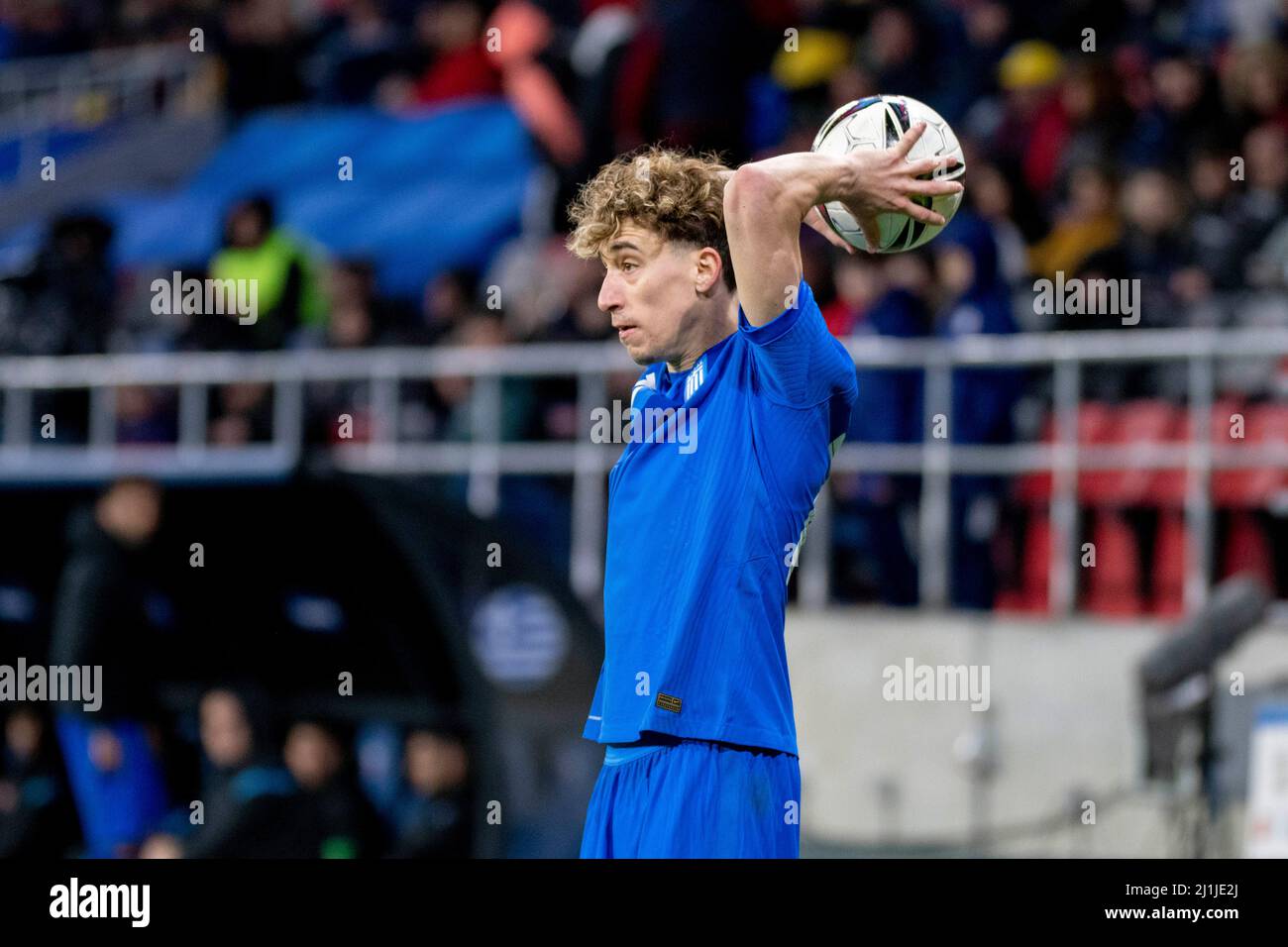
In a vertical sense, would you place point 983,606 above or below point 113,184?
below

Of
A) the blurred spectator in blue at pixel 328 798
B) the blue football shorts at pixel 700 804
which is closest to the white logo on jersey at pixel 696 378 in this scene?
the blue football shorts at pixel 700 804

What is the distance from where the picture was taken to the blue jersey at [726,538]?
16.3 ft

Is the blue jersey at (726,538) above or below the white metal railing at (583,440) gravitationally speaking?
below

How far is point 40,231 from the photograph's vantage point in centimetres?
1905

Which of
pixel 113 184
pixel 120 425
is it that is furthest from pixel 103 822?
pixel 113 184

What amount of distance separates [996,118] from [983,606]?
11.4 ft

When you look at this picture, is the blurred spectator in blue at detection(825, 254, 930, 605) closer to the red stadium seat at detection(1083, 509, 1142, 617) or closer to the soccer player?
the red stadium seat at detection(1083, 509, 1142, 617)

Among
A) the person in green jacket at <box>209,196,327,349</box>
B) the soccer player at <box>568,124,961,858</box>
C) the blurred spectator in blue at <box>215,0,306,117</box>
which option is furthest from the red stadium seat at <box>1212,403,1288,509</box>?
the blurred spectator in blue at <box>215,0,306,117</box>

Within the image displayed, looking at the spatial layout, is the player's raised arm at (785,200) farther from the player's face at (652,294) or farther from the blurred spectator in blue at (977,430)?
the blurred spectator in blue at (977,430)

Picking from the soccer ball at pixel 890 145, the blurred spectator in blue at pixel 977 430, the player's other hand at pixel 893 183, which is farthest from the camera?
the blurred spectator in blue at pixel 977 430

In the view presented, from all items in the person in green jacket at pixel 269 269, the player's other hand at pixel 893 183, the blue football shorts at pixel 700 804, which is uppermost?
the person in green jacket at pixel 269 269

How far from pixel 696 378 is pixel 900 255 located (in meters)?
6.75

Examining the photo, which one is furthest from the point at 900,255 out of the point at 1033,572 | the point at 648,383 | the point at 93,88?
the point at 93,88
